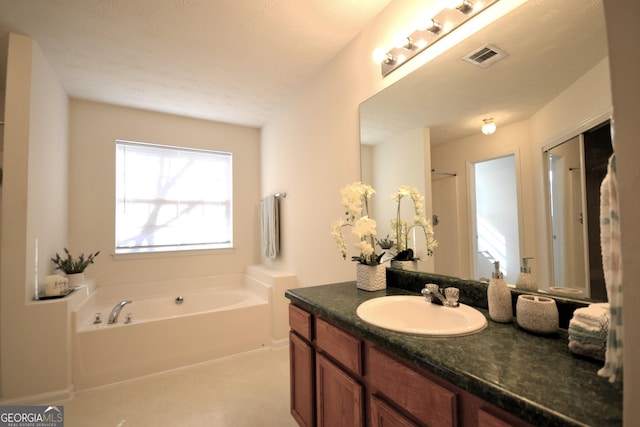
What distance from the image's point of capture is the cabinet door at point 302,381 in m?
1.41

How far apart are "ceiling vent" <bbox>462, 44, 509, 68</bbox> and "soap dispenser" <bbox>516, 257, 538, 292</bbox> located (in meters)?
0.85

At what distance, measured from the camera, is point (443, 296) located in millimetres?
1218

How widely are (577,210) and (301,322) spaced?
1267mm

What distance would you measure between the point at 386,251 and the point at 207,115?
2857 millimetres

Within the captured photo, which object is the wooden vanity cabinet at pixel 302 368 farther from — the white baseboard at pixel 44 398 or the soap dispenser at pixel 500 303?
the white baseboard at pixel 44 398

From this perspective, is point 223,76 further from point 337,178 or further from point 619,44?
point 619,44

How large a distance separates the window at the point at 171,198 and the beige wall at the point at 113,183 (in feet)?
0.33

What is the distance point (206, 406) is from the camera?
1.92 m

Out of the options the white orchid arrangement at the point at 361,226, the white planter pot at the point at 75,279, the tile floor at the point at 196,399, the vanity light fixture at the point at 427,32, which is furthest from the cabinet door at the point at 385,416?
the white planter pot at the point at 75,279

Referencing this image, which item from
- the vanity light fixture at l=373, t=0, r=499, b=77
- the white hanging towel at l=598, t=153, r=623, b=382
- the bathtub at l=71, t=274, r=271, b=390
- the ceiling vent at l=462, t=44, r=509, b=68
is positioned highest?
the vanity light fixture at l=373, t=0, r=499, b=77

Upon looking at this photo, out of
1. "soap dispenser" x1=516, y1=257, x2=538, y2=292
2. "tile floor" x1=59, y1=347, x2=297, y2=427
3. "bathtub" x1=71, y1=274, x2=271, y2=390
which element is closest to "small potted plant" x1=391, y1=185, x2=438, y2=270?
"soap dispenser" x1=516, y1=257, x2=538, y2=292

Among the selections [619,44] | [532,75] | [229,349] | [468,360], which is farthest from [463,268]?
[229,349]

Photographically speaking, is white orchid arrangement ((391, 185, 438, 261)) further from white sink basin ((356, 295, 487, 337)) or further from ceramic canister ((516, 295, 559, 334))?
ceramic canister ((516, 295, 559, 334))

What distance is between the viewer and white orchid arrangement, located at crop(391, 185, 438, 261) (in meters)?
1.54
